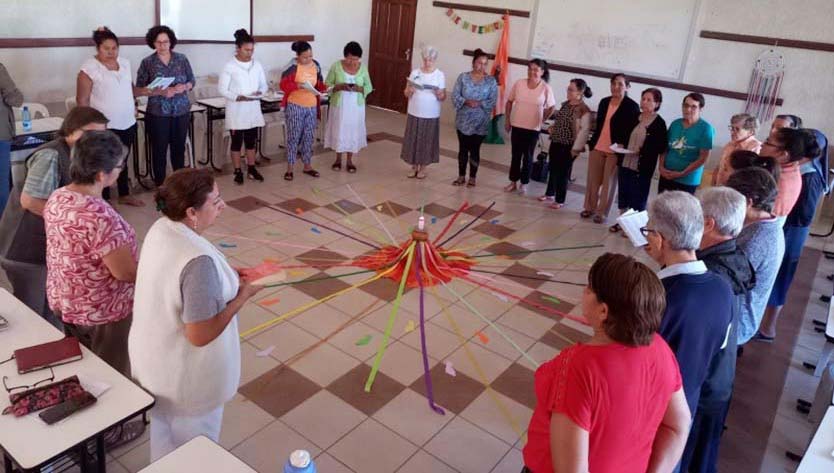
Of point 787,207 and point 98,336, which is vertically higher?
point 787,207

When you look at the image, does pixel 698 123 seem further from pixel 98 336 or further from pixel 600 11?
pixel 98 336

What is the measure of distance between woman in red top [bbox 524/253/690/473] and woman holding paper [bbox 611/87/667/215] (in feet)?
14.4

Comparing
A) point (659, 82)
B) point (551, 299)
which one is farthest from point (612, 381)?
point (659, 82)

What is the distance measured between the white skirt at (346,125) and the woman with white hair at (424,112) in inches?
22.2

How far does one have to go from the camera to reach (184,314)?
2.00 m

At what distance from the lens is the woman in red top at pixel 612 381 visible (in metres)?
1.61

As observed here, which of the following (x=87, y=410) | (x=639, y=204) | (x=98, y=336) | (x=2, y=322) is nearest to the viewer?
(x=87, y=410)

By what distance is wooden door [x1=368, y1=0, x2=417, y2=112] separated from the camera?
10.8m

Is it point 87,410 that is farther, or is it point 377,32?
point 377,32

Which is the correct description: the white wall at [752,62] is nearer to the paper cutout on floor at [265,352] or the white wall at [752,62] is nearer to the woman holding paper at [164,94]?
the woman holding paper at [164,94]

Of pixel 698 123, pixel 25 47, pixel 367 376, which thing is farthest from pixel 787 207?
pixel 25 47

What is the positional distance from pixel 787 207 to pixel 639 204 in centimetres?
232

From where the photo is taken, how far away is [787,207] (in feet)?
12.5

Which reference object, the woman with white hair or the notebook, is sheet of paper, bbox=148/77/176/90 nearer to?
the woman with white hair
